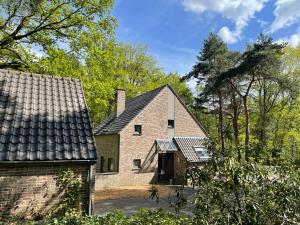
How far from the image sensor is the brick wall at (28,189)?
7.36 meters

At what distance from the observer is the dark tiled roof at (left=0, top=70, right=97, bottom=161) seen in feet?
25.6

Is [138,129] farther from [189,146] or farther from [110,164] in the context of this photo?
[189,146]

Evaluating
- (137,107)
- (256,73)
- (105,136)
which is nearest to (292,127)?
(256,73)

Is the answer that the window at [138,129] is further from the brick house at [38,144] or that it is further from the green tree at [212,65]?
the brick house at [38,144]

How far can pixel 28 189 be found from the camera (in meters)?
7.66

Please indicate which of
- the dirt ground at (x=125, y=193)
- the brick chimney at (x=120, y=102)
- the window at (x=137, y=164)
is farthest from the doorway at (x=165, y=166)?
the brick chimney at (x=120, y=102)

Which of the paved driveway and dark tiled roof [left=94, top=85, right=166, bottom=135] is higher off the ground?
dark tiled roof [left=94, top=85, right=166, bottom=135]

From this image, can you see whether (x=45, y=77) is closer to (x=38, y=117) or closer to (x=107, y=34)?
(x=38, y=117)

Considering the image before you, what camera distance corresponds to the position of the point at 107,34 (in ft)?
52.2

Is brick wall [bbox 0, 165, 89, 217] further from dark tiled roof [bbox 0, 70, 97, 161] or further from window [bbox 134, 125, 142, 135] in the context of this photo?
window [bbox 134, 125, 142, 135]

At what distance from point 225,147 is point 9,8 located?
14393mm

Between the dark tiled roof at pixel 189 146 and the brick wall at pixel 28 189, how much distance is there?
581 inches

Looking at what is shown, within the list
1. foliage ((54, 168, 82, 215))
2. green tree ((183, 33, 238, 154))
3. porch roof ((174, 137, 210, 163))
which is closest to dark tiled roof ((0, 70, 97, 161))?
foliage ((54, 168, 82, 215))

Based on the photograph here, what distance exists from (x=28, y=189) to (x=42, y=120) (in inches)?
93.0
